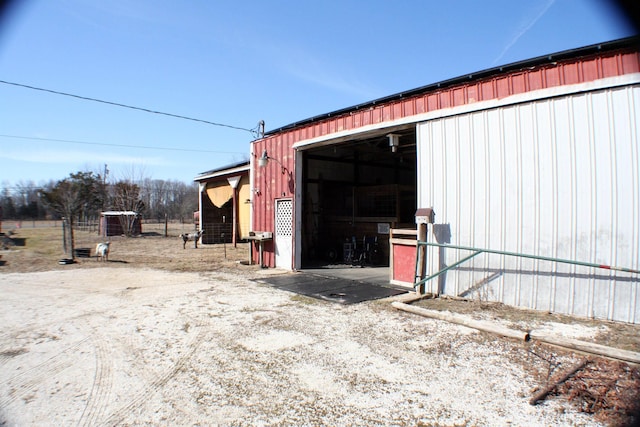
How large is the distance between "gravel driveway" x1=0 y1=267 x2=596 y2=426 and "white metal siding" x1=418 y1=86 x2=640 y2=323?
1.57m

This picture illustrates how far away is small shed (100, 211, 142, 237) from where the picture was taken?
2514 cm

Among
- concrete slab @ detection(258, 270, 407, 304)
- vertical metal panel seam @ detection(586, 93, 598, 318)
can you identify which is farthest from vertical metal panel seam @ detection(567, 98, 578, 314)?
concrete slab @ detection(258, 270, 407, 304)

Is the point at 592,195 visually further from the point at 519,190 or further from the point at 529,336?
the point at 529,336

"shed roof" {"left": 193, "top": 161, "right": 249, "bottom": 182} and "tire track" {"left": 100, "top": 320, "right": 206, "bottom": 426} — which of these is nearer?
"tire track" {"left": 100, "top": 320, "right": 206, "bottom": 426}

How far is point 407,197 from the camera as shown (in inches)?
435

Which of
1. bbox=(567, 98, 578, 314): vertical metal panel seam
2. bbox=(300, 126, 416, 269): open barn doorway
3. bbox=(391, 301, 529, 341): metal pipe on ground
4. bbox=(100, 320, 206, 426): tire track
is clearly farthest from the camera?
bbox=(300, 126, 416, 269): open barn doorway

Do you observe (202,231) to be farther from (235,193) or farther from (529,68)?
(529,68)

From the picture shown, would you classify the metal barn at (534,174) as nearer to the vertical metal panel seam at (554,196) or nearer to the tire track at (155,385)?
the vertical metal panel seam at (554,196)

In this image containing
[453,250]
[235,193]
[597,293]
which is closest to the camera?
[597,293]

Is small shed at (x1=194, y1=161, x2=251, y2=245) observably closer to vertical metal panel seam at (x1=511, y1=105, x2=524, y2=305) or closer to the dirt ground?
the dirt ground

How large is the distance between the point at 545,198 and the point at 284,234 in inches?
261

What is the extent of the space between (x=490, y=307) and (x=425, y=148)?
3.00 m

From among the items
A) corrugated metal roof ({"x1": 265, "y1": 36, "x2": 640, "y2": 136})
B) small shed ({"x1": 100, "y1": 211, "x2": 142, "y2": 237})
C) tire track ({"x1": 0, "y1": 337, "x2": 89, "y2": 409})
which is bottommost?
tire track ({"x1": 0, "y1": 337, "x2": 89, "y2": 409})

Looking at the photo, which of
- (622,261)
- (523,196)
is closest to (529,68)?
(523,196)
